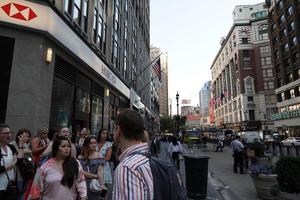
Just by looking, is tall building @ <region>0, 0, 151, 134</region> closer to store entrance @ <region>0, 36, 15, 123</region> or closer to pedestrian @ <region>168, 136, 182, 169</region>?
store entrance @ <region>0, 36, 15, 123</region>

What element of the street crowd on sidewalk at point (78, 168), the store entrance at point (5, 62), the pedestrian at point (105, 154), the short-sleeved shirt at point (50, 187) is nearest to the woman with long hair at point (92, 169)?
the street crowd on sidewalk at point (78, 168)

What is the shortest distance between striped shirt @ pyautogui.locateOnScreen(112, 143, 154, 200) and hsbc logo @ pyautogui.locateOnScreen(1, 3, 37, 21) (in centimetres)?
997

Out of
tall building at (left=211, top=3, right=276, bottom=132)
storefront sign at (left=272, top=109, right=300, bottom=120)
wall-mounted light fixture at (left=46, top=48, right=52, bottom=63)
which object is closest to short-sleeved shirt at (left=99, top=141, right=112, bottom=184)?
wall-mounted light fixture at (left=46, top=48, right=52, bottom=63)

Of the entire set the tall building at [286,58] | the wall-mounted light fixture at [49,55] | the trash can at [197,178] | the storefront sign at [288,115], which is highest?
the tall building at [286,58]

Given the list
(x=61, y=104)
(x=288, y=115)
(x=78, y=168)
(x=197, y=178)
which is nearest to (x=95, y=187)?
(x=78, y=168)

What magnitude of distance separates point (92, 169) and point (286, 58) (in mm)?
55629

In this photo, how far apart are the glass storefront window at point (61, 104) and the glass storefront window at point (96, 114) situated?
375cm

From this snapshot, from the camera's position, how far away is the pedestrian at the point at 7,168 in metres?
4.27

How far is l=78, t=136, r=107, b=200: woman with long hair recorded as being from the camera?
192 inches

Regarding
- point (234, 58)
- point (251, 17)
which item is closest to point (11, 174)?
point (234, 58)

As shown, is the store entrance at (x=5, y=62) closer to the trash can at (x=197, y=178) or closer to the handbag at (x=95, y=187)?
the handbag at (x=95, y=187)

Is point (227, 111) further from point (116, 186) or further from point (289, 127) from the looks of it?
point (116, 186)

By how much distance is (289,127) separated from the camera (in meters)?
51.4

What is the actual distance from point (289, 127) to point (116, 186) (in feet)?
189
